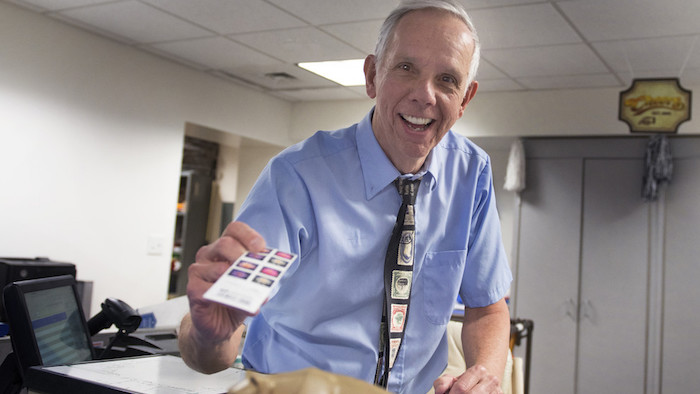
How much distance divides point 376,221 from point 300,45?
3.38 metres

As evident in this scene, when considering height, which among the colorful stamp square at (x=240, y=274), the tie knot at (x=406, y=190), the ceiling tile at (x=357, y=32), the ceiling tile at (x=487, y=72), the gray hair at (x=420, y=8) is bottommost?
the colorful stamp square at (x=240, y=274)

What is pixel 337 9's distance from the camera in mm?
3486

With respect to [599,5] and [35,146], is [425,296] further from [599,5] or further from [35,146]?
[35,146]

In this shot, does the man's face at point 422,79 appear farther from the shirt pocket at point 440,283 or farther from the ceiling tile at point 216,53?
the ceiling tile at point 216,53

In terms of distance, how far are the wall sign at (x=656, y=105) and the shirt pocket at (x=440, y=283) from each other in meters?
4.14

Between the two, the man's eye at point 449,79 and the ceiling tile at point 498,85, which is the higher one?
the ceiling tile at point 498,85

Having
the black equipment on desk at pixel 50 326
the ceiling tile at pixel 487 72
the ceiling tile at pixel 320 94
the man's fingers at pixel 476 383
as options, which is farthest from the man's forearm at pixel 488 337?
the ceiling tile at pixel 320 94

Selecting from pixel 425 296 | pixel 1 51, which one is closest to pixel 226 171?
pixel 1 51

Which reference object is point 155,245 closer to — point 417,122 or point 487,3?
point 487,3

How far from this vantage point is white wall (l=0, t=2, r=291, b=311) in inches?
152

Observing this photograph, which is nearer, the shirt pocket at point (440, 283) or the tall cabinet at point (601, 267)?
the shirt pocket at point (440, 283)

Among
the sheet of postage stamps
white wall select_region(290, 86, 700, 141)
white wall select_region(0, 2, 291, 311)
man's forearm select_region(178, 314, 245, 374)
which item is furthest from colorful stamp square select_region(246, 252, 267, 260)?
white wall select_region(290, 86, 700, 141)

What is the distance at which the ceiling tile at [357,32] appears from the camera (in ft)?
12.3

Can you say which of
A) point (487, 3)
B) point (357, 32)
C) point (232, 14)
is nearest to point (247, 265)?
point (487, 3)
